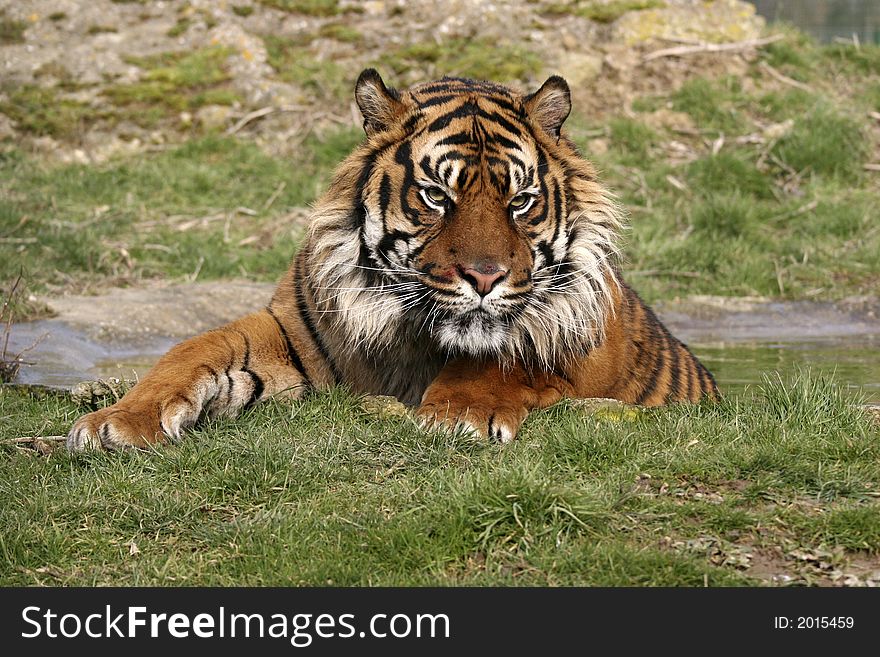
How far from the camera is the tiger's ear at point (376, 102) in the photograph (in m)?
4.09

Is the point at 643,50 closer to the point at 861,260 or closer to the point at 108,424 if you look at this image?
the point at 861,260

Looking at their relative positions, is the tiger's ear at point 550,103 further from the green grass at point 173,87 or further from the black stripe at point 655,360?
the green grass at point 173,87

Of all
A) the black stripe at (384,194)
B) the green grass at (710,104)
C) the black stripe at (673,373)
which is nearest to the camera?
the black stripe at (384,194)

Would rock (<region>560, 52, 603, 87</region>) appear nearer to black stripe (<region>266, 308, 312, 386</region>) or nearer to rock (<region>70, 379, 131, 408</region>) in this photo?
black stripe (<region>266, 308, 312, 386</region>)

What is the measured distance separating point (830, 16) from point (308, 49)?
551 cm

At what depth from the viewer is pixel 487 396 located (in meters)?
3.94

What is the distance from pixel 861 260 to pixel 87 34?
6.79 meters

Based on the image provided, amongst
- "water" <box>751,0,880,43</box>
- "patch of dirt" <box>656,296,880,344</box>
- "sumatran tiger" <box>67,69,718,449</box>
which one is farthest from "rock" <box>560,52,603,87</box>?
"sumatran tiger" <box>67,69,718,449</box>

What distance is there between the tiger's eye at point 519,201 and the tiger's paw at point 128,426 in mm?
1313

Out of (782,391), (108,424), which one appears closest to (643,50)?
(782,391)

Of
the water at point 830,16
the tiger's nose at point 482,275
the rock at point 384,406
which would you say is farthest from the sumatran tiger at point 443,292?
the water at point 830,16

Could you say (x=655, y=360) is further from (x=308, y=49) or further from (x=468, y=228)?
(x=308, y=49)

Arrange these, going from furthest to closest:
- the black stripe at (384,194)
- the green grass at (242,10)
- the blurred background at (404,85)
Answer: the green grass at (242,10) → the blurred background at (404,85) → the black stripe at (384,194)

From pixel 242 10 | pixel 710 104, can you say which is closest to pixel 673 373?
pixel 710 104
